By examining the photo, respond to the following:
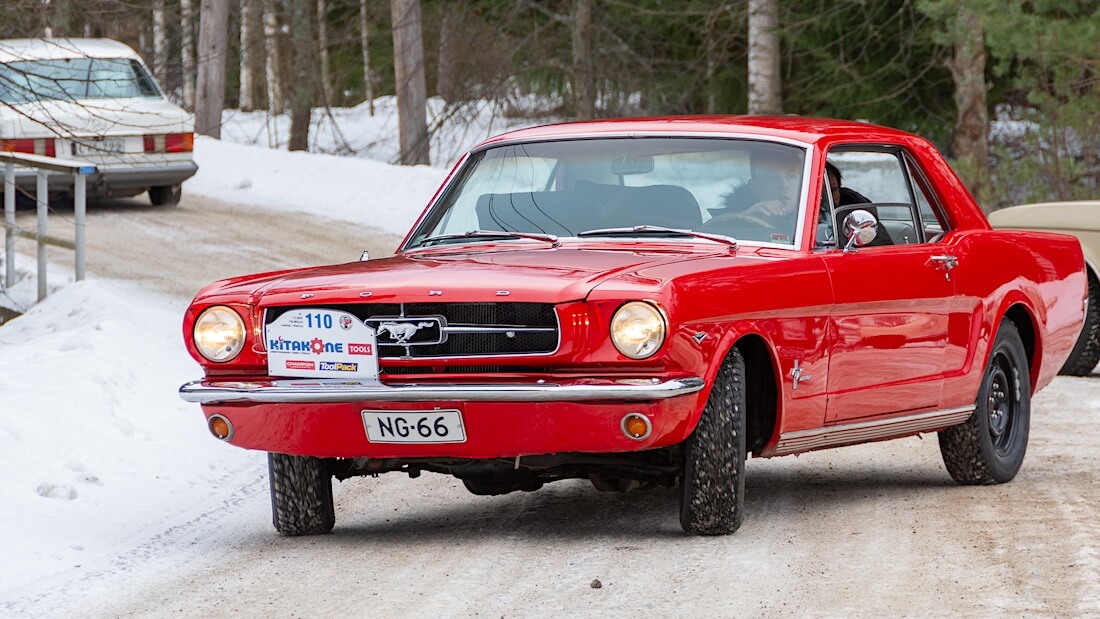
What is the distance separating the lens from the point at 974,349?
23.5ft

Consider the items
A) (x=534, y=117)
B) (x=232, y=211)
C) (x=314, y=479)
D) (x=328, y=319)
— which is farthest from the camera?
(x=534, y=117)

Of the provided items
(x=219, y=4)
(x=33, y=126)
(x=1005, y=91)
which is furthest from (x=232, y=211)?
(x=1005, y=91)

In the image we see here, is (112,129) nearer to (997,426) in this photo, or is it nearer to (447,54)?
(997,426)

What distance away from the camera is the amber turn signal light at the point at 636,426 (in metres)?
5.37

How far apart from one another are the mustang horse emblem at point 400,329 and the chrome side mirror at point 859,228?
1.80 meters

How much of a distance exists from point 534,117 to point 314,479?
2559 cm

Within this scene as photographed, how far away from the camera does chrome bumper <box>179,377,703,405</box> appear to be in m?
5.32

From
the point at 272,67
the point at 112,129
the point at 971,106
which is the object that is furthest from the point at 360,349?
the point at 272,67

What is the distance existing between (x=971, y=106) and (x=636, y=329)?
1743 cm

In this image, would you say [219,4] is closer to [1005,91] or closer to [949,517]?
[1005,91]

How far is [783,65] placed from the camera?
1015 inches

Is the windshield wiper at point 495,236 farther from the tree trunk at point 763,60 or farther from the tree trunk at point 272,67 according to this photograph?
the tree trunk at point 272,67

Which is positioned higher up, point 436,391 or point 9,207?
point 9,207

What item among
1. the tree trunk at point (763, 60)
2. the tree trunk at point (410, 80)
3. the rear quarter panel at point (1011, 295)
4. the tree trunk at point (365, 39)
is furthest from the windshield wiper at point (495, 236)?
the tree trunk at point (365, 39)
